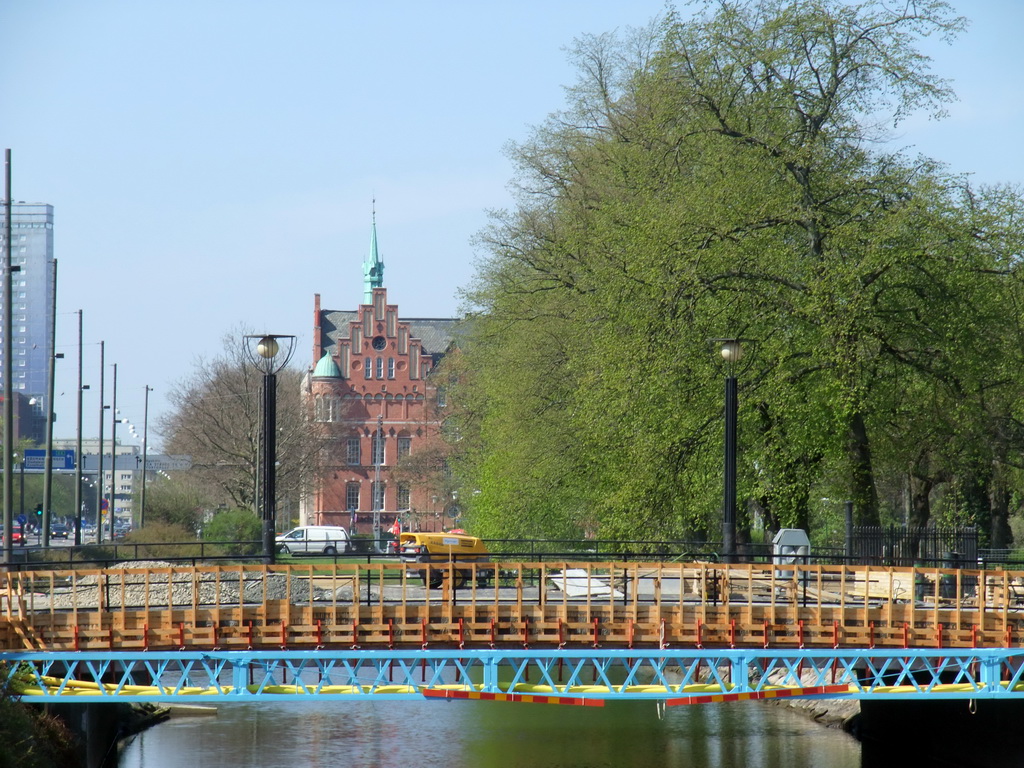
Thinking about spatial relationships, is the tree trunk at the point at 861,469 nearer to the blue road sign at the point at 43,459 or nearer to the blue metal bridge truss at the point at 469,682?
the blue metal bridge truss at the point at 469,682

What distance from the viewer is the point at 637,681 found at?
1565 inches

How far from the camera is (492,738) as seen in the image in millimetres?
32375

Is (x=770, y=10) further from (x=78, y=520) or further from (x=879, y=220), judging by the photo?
(x=78, y=520)

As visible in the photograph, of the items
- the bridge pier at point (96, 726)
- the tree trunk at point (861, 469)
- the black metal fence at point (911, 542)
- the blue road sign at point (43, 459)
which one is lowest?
the bridge pier at point (96, 726)

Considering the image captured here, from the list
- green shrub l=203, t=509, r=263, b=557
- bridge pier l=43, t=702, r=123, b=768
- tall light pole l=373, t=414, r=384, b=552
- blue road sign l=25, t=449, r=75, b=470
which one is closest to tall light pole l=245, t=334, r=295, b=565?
bridge pier l=43, t=702, r=123, b=768

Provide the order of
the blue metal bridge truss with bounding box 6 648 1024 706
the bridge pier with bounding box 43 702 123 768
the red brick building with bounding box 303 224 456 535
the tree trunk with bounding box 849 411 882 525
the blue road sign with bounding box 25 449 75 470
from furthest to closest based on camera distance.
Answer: the red brick building with bounding box 303 224 456 535
the blue road sign with bounding box 25 449 75 470
the tree trunk with bounding box 849 411 882 525
the bridge pier with bounding box 43 702 123 768
the blue metal bridge truss with bounding box 6 648 1024 706

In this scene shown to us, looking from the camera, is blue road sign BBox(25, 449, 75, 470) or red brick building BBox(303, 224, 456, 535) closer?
blue road sign BBox(25, 449, 75, 470)

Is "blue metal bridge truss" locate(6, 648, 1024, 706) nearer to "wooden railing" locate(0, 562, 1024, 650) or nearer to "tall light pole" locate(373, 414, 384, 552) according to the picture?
"wooden railing" locate(0, 562, 1024, 650)

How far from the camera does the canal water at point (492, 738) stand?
29.4m

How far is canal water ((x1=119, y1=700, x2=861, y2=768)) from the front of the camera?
29.4m

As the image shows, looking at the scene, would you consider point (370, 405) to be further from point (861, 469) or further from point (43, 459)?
point (861, 469)

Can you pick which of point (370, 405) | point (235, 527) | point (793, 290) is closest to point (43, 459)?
point (235, 527)

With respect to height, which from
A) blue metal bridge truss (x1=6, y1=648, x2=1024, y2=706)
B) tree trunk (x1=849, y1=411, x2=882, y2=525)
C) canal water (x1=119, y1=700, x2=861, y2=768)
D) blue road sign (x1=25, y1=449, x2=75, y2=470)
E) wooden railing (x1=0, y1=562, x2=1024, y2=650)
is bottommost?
canal water (x1=119, y1=700, x2=861, y2=768)

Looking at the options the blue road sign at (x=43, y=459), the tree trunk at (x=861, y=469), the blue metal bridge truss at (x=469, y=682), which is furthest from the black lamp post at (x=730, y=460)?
the blue road sign at (x=43, y=459)
